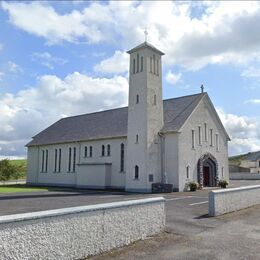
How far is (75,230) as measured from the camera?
7.55 metres

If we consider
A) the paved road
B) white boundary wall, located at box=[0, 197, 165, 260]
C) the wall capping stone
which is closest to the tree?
the paved road

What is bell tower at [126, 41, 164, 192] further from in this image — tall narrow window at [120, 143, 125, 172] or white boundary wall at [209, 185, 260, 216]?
white boundary wall at [209, 185, 260, 216]

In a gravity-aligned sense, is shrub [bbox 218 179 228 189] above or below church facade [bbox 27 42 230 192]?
below

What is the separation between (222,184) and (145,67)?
14621 mm

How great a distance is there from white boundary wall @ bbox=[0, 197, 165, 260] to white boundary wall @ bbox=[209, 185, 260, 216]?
4776mm

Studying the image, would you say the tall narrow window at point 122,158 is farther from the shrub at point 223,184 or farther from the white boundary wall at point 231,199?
the white boundary wall at point 231,199

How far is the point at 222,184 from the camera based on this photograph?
3556cm

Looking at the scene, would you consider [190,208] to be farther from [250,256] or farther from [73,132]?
[73,132]

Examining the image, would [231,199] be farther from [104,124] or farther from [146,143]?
[104,124]

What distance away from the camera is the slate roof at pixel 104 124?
3484 centimetres

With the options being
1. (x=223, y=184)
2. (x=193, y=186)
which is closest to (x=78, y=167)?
(x=193, y=186)

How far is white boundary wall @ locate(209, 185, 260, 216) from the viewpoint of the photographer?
14.2m

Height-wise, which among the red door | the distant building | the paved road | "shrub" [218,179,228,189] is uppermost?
the distant building

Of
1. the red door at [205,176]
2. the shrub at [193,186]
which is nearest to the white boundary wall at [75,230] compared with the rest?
the shrub at [193,186]
